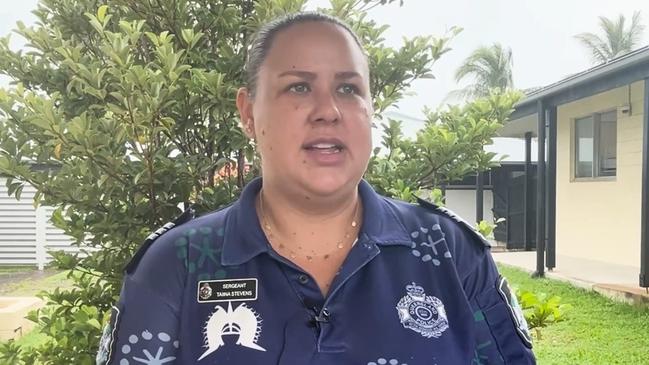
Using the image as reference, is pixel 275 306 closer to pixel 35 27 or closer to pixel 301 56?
pixel 301 56

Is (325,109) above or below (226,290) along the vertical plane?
above

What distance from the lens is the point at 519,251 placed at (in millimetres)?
10008

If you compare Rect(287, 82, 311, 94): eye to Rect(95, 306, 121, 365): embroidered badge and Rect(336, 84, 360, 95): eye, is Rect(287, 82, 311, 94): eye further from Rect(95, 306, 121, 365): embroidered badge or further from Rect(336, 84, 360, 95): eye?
Rect(95, 306, 121, 365): embroidered badge

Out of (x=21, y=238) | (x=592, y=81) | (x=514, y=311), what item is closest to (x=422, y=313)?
(x=514, y=311)

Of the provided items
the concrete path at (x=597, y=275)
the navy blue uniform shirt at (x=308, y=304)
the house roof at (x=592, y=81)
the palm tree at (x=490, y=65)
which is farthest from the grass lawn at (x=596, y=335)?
the palm tree at (x=490, y=65)

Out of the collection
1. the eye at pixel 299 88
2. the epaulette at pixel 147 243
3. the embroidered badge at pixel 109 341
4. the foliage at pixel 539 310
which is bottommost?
the foliage at pixel 539 310

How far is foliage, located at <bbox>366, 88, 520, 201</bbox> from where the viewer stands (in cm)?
200

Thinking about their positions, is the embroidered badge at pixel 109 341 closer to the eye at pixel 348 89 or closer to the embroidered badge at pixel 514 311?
the eye at pixel 348 89

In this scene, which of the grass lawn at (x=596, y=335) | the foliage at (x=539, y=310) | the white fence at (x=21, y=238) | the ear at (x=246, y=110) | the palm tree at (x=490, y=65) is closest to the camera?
the ear at (x=246, y=110)

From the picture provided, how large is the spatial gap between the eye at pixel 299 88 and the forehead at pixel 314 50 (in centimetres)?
3

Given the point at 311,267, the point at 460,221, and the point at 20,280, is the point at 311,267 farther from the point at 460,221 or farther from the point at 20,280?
the point at 20,280

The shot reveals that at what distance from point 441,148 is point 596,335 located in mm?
3551

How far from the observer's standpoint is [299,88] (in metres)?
1.22

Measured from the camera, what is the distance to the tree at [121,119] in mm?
1579
